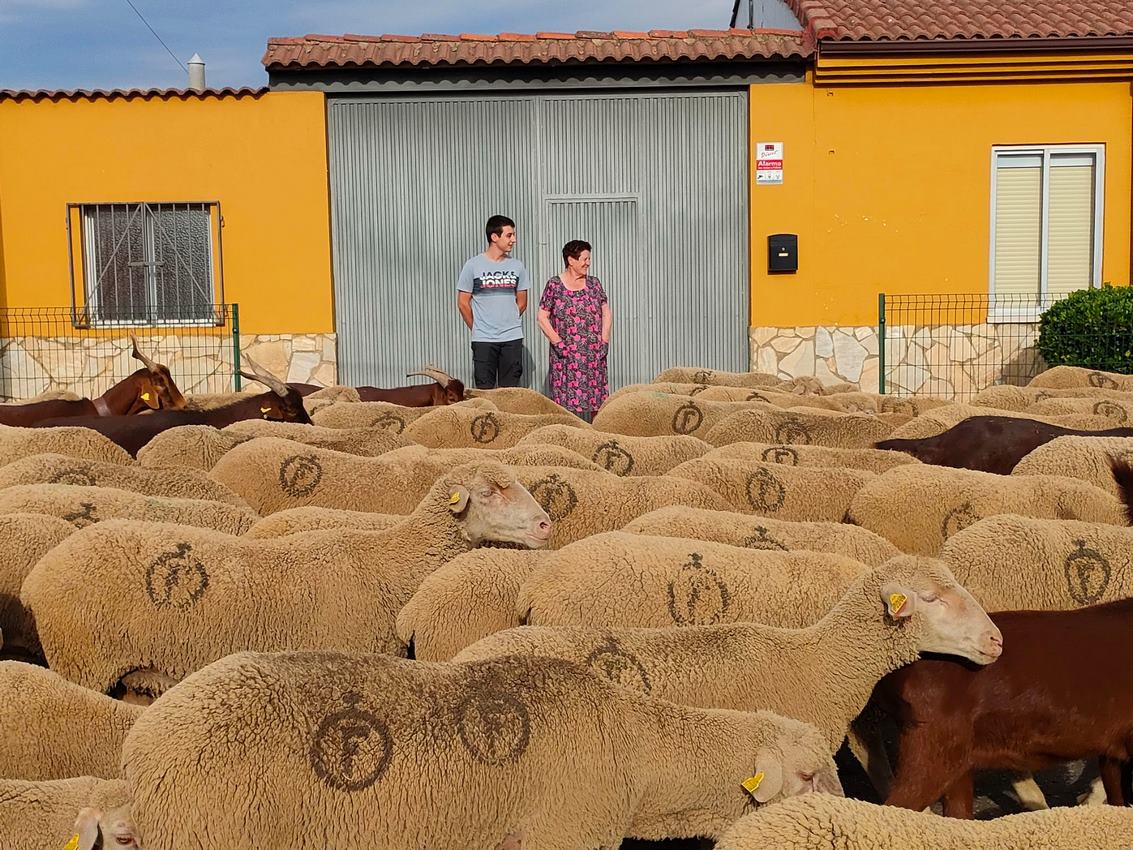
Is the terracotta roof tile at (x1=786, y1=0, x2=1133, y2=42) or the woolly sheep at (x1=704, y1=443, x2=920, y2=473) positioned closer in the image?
the woolly sheep at (x1=704, y1=443, x2=920, y2=473)

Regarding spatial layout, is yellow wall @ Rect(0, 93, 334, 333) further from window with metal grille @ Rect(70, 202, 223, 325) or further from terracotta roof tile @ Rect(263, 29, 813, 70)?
terracotta roof tile @ Rect(263, 29, 813, 70)

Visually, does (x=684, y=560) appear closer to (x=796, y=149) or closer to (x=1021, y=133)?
(x=796, y=149)

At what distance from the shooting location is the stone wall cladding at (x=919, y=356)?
45.5ft

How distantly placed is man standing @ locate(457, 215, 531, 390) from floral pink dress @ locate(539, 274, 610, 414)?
31 centimetres

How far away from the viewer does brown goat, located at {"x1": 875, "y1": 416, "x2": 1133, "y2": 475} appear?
7.05 metres

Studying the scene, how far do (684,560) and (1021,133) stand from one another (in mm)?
10971

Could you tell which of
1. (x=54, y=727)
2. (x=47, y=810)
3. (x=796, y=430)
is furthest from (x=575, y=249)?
(x=47, y=810)

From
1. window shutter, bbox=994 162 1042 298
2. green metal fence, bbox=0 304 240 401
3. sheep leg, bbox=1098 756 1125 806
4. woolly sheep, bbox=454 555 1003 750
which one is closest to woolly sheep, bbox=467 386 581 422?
green metal fence, bbox=0 304 240 401

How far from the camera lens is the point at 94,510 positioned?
5.23m

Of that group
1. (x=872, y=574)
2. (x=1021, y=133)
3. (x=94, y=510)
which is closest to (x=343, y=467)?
(x=94, y=510)

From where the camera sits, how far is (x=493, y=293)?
1036cm

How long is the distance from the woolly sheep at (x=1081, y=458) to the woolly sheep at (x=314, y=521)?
336 centimetres

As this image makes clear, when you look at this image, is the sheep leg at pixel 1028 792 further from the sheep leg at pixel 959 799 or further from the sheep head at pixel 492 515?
the sheep head at pixel 492 515

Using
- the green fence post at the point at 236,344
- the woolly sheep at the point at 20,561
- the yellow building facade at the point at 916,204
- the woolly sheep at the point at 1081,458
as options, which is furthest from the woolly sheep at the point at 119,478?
the yellow building facade at the point at 916,204
